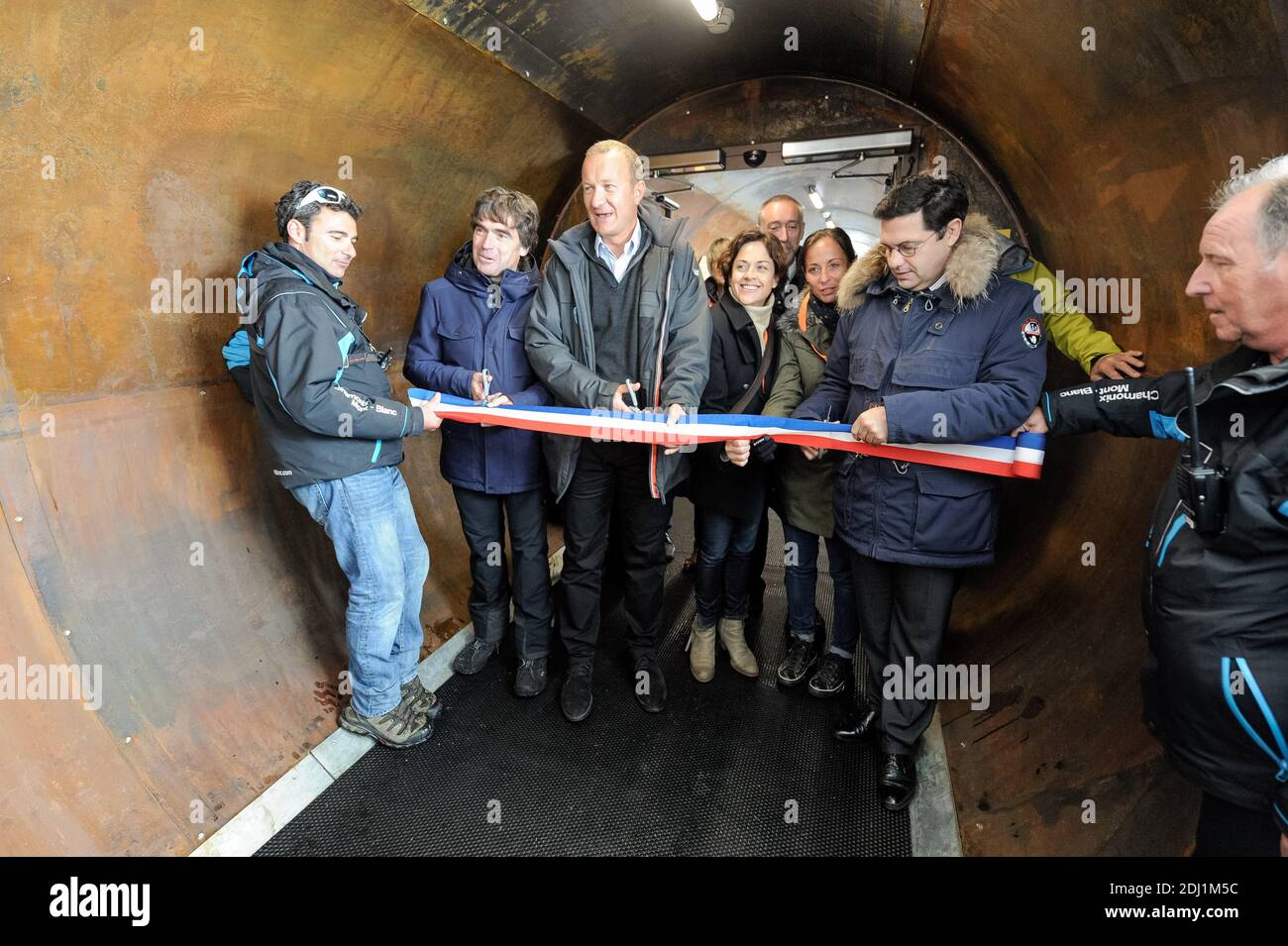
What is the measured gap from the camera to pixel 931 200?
8.09 feet

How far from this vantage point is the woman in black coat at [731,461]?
337 cm

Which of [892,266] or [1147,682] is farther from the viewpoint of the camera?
[892,266]

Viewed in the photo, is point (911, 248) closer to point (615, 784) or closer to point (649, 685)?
point (649, 685)

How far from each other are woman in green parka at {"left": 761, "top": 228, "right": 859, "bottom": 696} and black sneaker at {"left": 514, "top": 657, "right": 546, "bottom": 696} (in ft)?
3.98

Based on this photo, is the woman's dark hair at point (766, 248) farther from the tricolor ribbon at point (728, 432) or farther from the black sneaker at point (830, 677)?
the black sneaker at point (830, 677)

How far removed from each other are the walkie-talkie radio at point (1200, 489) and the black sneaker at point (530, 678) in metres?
2.77

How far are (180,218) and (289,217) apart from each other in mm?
583

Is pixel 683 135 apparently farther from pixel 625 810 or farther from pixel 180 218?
pixel 625 810

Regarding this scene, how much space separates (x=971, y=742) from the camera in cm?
297

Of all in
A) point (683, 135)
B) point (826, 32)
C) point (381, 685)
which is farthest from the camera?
point (683, 135)

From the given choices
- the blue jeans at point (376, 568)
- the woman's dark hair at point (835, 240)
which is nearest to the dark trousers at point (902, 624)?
the woman's dark hair at point (835, 240)

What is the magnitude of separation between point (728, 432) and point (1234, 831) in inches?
77.7

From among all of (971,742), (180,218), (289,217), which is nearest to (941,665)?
(971,742)
